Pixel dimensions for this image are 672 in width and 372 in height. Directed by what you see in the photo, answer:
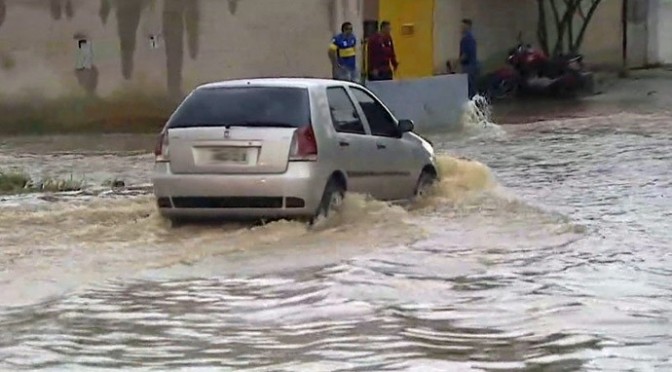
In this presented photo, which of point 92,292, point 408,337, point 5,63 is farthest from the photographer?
point 5,63

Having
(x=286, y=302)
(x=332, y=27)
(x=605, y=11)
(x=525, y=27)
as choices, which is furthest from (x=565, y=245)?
(x=605, y=11)

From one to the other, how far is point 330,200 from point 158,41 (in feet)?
46.4

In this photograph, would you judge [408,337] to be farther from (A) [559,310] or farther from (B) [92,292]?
(B) [92,292]

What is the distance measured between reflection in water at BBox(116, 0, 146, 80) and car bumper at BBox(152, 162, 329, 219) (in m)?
13.9

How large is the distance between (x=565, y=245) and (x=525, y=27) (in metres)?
27.5

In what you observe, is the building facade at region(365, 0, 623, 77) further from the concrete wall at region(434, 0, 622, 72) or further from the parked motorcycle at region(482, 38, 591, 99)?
the parked motorcycle at region(482, 38, 591, 99)

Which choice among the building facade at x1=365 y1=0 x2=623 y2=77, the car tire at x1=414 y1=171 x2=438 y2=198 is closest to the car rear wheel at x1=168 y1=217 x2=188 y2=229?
the car tire at x1=414 y1=171 x2=438 y2=198

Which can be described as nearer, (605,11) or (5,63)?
(5,63)

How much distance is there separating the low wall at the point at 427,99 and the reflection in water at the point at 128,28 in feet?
16.4

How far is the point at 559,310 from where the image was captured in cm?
901

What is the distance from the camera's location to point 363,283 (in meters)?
10.1

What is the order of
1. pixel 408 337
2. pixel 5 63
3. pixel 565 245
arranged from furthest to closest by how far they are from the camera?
pixel 5 63, pixel 565 245, pixel 408 337

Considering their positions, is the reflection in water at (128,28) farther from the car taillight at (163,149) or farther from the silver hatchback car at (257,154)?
the car taillight at (163,149)

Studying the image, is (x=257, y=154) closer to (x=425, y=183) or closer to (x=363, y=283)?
(x=363, y=283)
